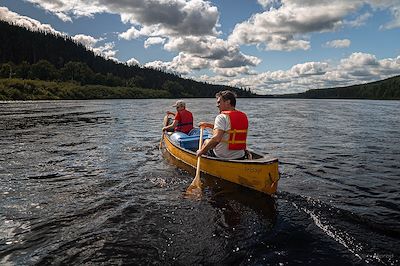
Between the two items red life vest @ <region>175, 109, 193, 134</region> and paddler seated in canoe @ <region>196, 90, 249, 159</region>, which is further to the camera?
red life vest @ <region>175, 109, 193, 134</region>

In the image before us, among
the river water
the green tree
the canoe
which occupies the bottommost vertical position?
the river water

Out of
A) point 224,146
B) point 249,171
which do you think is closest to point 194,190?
point 224,146

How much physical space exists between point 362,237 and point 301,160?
7.62 m

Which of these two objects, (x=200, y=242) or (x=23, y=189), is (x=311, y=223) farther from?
(x=23, y=189)

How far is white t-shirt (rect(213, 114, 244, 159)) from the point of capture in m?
8.93

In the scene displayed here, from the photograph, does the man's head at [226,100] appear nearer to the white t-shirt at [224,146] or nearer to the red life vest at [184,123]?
the white t-shirt at [224,146]

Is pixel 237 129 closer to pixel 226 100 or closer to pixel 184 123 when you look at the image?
pixel 226 100

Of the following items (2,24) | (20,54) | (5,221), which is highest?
(2,24)

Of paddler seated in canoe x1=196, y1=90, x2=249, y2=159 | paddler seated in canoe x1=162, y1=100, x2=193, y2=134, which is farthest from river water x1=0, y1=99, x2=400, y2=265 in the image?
paddler seated in canoe x1=162, y1=100, x2=193, y2=134

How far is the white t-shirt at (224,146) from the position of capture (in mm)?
8930

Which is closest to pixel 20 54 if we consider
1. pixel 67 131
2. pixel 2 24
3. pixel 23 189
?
pixel 2 24

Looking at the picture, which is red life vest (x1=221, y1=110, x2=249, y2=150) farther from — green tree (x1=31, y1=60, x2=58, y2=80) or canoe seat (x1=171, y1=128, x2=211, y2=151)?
green tree (x1=31, y1=60, x2=58, y2=80)

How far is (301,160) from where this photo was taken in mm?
13602

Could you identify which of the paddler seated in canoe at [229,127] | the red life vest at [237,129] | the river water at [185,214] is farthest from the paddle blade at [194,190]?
the red life vest at [237,129]
